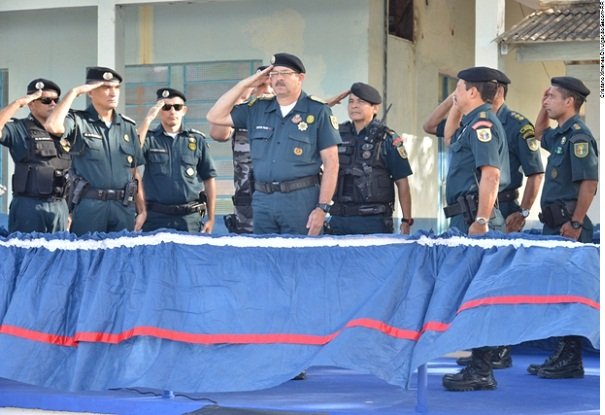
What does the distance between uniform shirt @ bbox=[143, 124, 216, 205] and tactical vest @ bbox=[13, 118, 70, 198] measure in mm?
764

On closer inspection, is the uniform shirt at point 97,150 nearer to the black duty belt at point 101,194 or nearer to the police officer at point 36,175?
the black duty belt at point 101,194

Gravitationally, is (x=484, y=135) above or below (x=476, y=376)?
above

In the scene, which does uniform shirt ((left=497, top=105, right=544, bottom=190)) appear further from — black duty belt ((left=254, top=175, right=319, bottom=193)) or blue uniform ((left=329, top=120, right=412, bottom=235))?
black duty belt ((left=254, top=175, right=319, bottom=193))

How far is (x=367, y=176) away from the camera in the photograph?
877 cm

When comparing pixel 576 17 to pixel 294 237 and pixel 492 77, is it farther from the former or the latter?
pixel 294 237

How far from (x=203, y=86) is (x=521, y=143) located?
7130 millimetres

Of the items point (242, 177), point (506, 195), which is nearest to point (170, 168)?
point (242, 177)

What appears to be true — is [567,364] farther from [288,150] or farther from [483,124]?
[288,150]

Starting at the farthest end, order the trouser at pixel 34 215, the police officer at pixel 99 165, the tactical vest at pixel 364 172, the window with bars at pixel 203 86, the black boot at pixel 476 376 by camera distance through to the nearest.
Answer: the window with bars at pixel 203 86, the trouser at pixel 34 215, the tactical vest at pixel 364 172, the police officer at pixel 99 165, the black boot at pixel 476 376

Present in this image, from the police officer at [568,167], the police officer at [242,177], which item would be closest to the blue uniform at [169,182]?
the police officer at [242,177]

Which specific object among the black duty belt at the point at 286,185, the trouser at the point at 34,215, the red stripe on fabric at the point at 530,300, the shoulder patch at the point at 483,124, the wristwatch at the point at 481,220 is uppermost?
the shoulder patch at the point at 483,124

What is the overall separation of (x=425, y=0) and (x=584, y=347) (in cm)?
858

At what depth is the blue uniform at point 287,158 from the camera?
757 cm

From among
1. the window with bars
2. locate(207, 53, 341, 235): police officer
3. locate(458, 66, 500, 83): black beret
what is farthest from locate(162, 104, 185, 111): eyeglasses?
the window with bars
